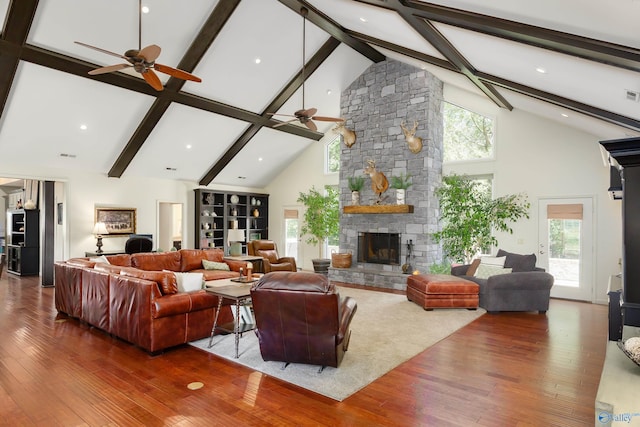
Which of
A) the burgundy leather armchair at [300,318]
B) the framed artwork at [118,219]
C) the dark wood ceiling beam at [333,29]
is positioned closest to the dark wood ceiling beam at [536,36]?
the dark wood ceiling beam at [333,29]

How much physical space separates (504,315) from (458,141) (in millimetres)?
4247

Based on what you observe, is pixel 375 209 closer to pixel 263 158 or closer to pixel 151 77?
pixel 263 158

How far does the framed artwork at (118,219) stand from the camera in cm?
861

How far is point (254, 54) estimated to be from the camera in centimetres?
709

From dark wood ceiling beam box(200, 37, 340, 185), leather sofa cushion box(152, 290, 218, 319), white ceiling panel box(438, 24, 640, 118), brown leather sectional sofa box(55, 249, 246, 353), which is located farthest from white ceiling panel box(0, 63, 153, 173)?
white ceiling panel box(438, 24, 640, 118)

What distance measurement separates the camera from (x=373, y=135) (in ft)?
29.3

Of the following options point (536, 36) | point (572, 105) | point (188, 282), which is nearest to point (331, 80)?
point (572, 105)

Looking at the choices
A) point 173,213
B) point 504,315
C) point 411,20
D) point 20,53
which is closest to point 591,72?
point 411,20

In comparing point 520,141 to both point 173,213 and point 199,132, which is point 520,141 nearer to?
point 199,132

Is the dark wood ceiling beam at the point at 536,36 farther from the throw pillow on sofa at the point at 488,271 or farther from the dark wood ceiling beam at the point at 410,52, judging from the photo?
the throw pillow on sofa at the point at 488,271

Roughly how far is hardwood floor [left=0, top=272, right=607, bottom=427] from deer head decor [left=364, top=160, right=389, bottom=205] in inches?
169

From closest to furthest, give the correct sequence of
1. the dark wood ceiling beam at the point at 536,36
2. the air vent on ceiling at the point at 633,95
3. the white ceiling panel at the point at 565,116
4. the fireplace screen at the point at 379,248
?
the dark wood ceiling beam at the point at 536,36 → the air vent on ceiling at the point at 633,95 → the white ceiling panel at the point at 565,116 → the fireplace screen at the point at 379,248

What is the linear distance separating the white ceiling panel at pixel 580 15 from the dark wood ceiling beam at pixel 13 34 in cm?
540

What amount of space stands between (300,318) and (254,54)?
546 cm
